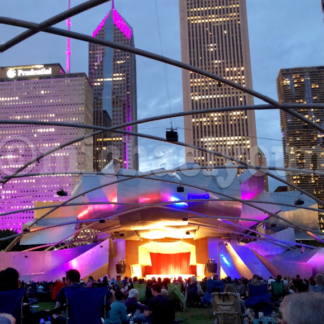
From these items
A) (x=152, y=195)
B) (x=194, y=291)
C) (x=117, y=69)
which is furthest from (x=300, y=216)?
(x=117, y=69)

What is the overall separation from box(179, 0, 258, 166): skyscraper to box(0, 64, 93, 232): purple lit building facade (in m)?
49.3

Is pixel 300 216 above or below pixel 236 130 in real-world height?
below

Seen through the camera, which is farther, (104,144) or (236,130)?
(104,144)

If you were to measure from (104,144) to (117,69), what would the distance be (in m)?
42.9

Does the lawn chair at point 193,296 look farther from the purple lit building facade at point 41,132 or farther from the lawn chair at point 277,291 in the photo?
the purple lit building facade at point 41,132

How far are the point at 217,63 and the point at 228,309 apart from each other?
104463mm

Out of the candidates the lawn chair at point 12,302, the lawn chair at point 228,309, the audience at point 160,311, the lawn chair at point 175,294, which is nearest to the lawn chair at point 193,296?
the lawn chair at point 175,294

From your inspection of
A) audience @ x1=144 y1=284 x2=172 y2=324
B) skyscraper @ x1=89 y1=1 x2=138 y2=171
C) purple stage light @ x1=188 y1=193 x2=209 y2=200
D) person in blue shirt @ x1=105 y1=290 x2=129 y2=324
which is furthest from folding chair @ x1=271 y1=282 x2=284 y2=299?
skyscraper @ x1=89 y1=1 x2=138 y2=171

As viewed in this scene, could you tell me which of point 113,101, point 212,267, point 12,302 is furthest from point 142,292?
point 113,101

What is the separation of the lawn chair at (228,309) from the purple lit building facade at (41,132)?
13401cm

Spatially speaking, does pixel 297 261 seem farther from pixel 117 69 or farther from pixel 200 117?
pixel 117 69

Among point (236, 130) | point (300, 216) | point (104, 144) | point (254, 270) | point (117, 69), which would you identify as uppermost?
point (117, 69)

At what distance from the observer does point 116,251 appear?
133 ft

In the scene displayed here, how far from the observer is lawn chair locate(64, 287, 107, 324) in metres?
7.03
